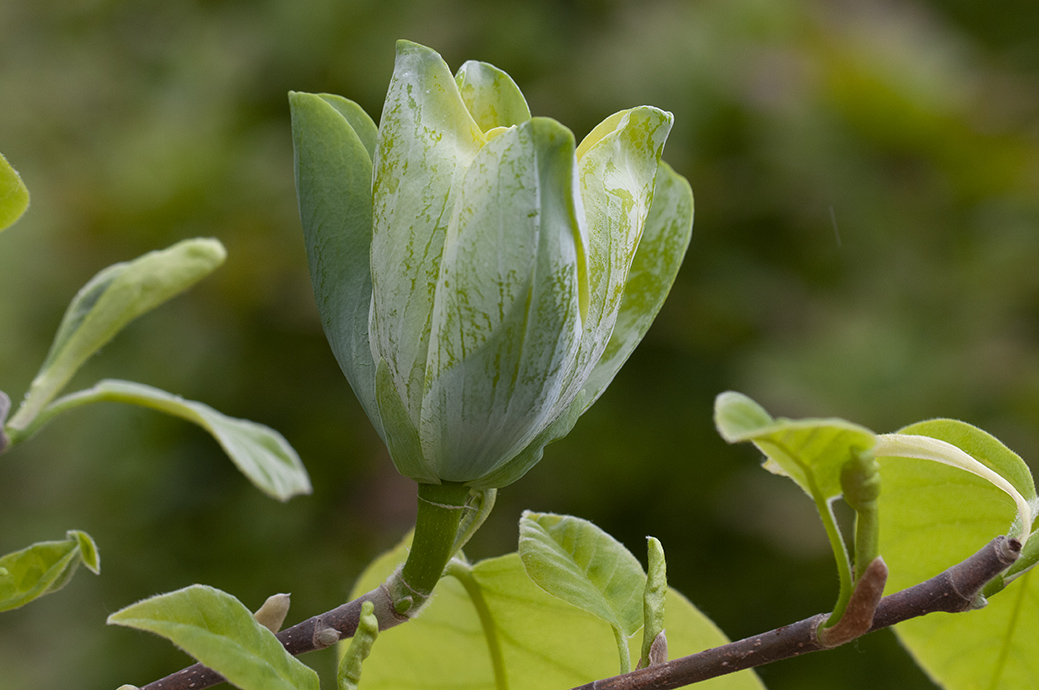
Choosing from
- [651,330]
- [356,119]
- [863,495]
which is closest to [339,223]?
[356,119]

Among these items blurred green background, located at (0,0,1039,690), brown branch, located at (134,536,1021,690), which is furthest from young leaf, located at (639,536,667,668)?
blurred green background, located at (0,0,1039,690)

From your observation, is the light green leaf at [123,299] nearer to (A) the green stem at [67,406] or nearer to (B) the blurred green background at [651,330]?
(A) the green stem at [67,406]

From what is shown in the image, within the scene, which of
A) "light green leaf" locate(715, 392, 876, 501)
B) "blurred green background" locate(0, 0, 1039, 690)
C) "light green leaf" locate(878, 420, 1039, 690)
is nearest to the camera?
"light green leaf" locate(715, 392, 876, 501)

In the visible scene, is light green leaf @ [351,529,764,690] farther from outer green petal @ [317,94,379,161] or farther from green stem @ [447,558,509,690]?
outer green petal @ [317,94,379,161]

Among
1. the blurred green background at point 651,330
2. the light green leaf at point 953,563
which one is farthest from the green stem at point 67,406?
the blurred green background at point 651,330

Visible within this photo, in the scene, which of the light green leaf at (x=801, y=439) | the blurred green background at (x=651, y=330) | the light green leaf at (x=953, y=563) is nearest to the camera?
the light green leaf at (x=801, y=439)

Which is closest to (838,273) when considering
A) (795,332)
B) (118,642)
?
(795,332)
